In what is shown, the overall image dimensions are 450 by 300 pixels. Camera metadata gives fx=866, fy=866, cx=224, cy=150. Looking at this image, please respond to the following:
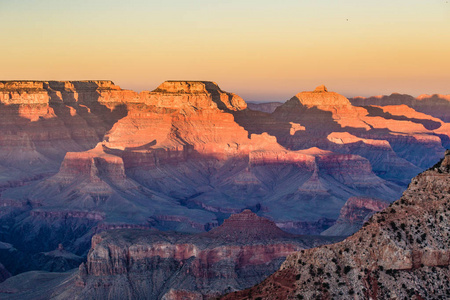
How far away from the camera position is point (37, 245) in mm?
147250

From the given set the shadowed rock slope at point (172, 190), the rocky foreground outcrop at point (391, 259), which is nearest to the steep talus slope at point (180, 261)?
the rocky foreground outcrop at point (391, 259)

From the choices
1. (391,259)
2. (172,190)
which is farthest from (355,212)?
(391,259)

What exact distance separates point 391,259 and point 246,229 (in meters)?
51.4

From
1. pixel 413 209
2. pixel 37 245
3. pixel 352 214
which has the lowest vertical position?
pixel 37 245

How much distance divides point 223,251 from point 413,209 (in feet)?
155

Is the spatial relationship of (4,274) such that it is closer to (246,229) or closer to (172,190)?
(246,229)

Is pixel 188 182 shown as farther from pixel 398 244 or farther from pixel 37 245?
pixel 398 244

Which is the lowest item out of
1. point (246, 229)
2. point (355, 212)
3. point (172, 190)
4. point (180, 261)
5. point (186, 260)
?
point (180, 261)

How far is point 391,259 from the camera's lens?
38.0 meters

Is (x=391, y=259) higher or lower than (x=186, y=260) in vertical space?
higher

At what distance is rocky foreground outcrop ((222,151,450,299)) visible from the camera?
37781 mm

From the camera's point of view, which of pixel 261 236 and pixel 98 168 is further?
pixel 98 168

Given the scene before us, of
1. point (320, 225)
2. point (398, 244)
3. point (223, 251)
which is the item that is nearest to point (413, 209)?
point (398, 244)

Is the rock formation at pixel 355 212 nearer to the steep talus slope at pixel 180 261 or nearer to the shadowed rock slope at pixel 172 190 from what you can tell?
the steep talus slope at pixel 180 261
